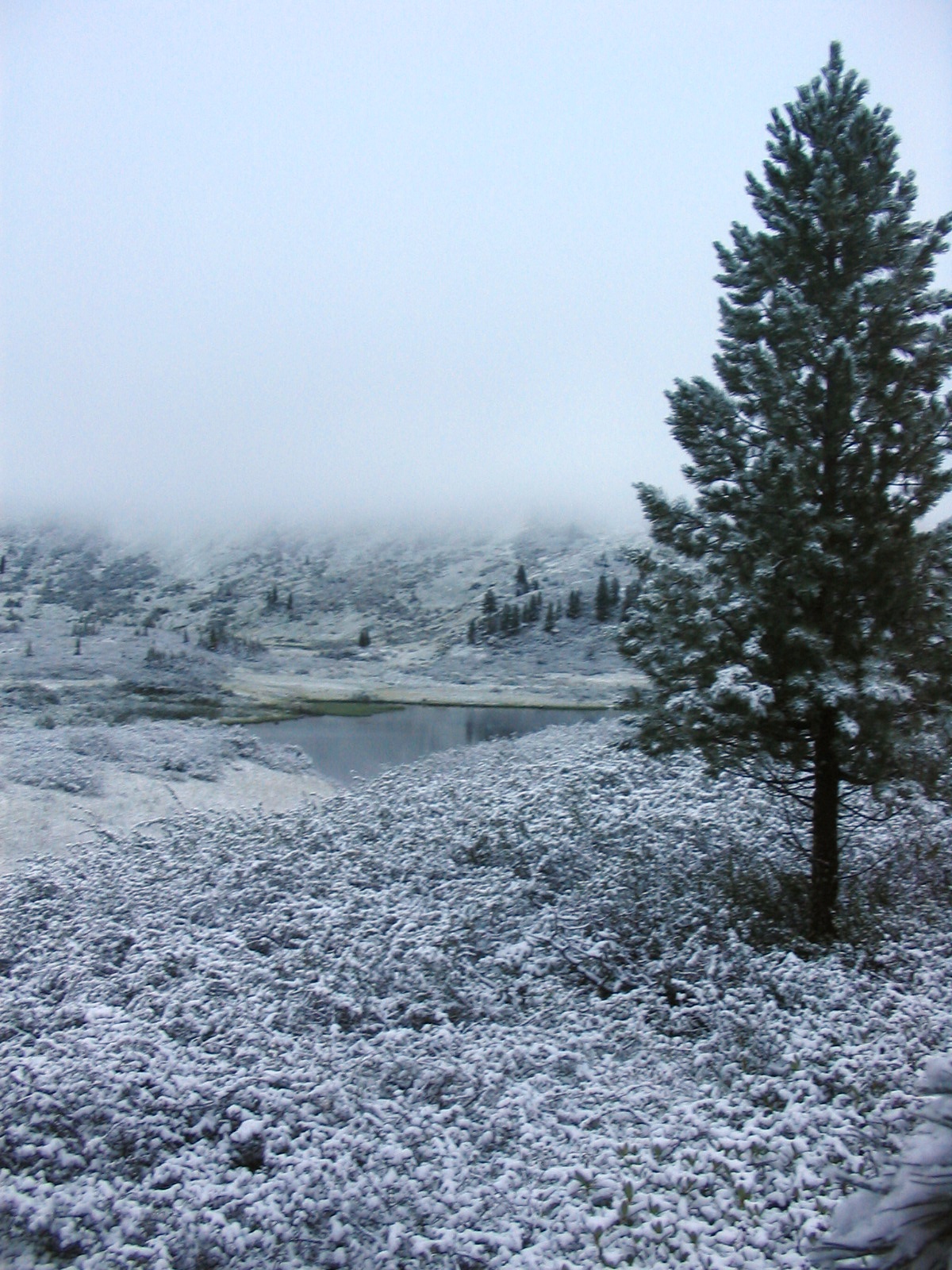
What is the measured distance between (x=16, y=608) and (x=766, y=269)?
2431 centimetres

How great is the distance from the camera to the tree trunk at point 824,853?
8.16 metres

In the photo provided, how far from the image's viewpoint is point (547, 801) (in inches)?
478

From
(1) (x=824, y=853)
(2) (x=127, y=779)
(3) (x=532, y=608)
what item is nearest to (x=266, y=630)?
(3) (x=532, y=608)

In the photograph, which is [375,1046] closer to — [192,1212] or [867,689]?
[192,1212]

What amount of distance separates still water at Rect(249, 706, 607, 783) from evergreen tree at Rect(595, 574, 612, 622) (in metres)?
3.32

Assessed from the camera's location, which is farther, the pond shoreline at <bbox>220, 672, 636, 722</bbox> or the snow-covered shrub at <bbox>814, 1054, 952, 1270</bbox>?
the pond shoreline at <bbox>220, 672, 636, 722</bbox>

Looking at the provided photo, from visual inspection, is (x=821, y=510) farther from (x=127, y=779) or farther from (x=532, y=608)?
(x=532, y=608)

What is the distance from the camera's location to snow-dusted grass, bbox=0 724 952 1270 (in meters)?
4.36

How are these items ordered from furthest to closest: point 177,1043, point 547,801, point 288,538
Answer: point 288,538
point 547,801
point 177,1043

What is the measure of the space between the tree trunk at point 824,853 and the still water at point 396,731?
12323 millimetres

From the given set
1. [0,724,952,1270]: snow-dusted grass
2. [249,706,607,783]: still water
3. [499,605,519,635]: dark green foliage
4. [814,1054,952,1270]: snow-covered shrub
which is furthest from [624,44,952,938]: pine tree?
[499,605,519,635]: dark green foliage

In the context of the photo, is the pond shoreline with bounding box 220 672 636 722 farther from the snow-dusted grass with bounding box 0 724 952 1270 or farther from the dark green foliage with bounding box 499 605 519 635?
the snow-dusted grass with bounding box 0 724 952 1270

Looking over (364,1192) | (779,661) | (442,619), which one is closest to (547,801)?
(779,661)

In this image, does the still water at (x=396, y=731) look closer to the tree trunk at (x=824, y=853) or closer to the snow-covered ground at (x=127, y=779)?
the snow-covered ground at (x=127, y=779)
